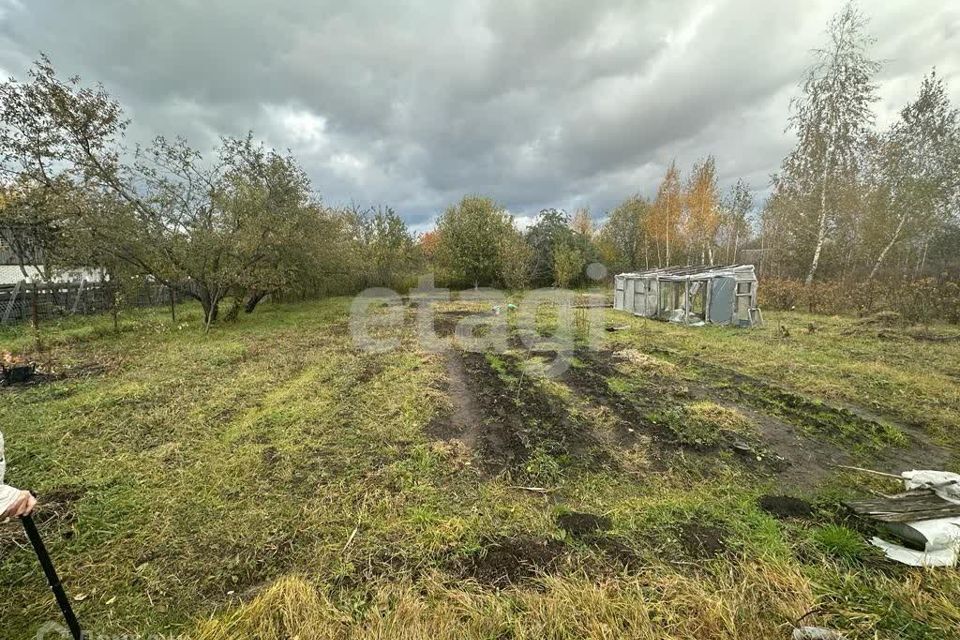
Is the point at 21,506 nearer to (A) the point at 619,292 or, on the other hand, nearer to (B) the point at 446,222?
(A) the point at 619,292

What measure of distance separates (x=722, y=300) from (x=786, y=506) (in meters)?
9.41

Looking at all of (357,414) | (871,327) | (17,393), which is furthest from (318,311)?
(871,327)

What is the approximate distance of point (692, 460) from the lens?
11.5 ft

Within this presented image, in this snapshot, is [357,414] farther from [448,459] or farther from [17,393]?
[17,393]

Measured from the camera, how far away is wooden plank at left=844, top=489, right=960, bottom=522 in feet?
7.45

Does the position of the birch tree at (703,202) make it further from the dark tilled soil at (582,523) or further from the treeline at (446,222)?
the dark tilled soil at (582,523)

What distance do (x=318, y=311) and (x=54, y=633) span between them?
14.3m

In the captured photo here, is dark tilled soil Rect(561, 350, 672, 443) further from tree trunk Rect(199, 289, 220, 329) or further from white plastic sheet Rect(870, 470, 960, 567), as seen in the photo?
tree trunk Rect(199, 289, 220, 329)

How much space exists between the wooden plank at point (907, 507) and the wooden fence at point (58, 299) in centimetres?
1458

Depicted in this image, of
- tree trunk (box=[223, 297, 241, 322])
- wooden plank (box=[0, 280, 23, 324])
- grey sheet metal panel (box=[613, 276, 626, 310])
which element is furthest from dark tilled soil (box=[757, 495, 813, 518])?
wooden plank (box=[0, 280, 23, 324])

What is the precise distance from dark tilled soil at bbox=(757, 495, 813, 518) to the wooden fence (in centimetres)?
1404

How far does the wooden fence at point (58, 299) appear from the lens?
33.9 feet

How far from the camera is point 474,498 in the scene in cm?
300

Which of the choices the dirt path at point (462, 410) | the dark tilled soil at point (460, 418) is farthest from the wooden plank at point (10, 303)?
the dark tilled soil at point (460, 418)
